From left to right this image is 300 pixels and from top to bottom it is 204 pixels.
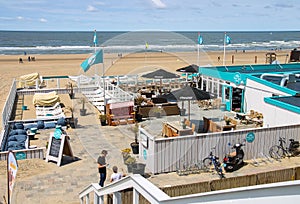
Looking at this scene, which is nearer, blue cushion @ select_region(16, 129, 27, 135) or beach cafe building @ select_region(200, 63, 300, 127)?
beach cafe building @ select_region(200, 63, 300, 127)

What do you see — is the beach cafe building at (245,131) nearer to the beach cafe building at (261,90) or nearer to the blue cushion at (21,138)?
the beach cafe building at (261,90)

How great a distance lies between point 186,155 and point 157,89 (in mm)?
11313

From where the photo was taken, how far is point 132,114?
14.5 m

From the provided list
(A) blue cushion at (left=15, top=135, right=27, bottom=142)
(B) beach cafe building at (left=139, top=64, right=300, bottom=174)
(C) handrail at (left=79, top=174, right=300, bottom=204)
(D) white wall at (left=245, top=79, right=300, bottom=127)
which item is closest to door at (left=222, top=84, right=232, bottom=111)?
(B) beach cafe building at (left=139, top=64, right=300, bottom=174)

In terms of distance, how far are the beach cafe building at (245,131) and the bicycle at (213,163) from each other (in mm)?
141

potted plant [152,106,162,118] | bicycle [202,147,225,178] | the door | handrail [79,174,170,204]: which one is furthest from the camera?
the door

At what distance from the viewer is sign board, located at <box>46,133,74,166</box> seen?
10.4 m

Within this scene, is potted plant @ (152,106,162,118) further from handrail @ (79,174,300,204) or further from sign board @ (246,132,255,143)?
handrail @ (79,174,300,204)

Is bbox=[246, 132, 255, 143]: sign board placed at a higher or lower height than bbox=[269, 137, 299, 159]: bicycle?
higher

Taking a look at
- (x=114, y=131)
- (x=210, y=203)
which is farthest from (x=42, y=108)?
(x=210, y=203)

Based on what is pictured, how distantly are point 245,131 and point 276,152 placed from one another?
4.15 ft

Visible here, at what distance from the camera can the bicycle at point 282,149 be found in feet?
35.0

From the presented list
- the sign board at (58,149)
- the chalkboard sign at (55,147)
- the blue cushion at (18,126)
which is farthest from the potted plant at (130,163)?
the blue cushion at (18,126)

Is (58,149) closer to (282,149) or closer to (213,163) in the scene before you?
(213,163)
